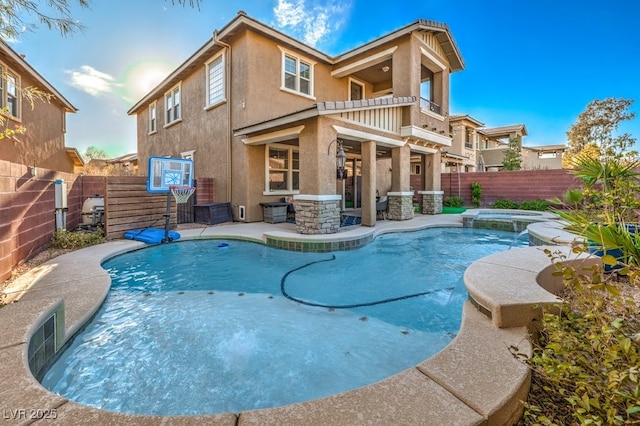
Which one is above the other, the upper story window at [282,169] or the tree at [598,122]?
the tree at [598,122]

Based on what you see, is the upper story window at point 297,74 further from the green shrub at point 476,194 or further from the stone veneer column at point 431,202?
the green shrub at point 476,194

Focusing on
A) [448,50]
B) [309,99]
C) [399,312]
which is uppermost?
[448,50]

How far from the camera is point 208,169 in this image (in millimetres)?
12281

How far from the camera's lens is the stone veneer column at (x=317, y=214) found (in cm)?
787

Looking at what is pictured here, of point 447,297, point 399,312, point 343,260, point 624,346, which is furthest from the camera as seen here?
point 343,260

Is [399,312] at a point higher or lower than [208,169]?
lower

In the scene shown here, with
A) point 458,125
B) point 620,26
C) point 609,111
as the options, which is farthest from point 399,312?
point 609,111

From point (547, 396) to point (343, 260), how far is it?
462cm

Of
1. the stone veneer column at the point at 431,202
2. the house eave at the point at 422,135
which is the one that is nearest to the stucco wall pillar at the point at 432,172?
the stone veneer column at the point at 431,202

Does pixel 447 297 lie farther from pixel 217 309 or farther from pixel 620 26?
pixel 620 26

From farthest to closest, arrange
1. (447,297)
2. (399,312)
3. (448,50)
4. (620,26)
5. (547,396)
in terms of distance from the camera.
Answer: (448,50), (620,26), (447,297), (399,312), (547,396)

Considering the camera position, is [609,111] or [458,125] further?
[458,125]

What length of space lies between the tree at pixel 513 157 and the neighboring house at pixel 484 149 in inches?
32.0

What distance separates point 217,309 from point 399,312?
95.1 inches
